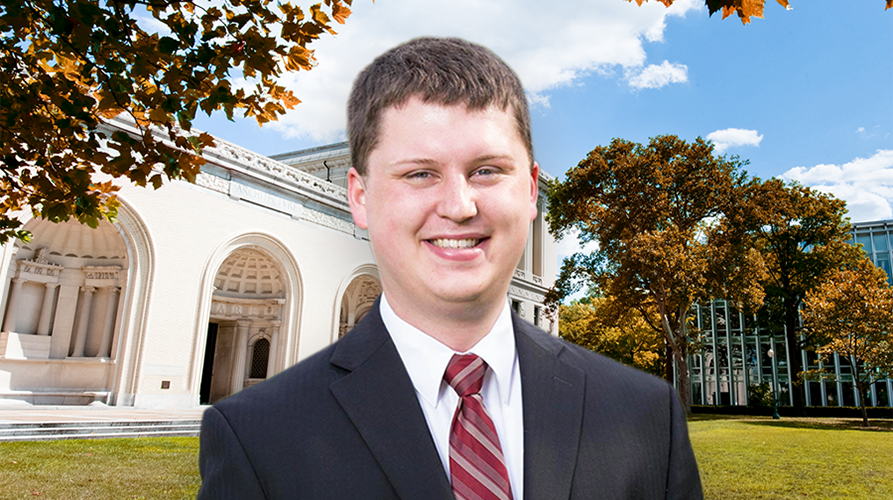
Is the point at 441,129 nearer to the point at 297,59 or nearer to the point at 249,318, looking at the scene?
the point at 297,59

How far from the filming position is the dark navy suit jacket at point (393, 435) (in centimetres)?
137

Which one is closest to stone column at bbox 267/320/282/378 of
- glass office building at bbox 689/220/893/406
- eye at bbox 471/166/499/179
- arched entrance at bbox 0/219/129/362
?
arched entrance at bbox 0/219/129/362

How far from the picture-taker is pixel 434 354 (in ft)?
4.86

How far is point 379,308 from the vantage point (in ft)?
5.48

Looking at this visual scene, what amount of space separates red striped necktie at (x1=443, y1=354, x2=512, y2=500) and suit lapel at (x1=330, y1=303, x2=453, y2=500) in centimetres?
5

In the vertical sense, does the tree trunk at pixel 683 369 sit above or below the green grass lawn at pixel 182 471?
above

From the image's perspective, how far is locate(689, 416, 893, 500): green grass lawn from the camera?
343 inches

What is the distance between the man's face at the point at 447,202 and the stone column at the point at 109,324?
888 inches

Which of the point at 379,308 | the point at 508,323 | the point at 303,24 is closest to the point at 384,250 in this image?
the point at 379,308

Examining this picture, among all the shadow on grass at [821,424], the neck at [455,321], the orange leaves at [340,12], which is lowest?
the shadow on grass at [821,424]

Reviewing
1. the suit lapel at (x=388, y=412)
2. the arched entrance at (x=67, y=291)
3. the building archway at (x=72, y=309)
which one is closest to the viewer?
the suit lapel at (x=388, y=412)

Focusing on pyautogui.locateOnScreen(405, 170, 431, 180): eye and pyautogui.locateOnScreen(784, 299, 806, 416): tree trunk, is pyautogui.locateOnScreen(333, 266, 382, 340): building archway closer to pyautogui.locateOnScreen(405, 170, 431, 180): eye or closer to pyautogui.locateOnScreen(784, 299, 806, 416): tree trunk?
pyautogui.locateOnScreen(784, 299, 806, 416): tree trunk

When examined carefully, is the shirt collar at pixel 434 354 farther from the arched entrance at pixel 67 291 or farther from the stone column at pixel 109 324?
the stone column at pixel 109 324

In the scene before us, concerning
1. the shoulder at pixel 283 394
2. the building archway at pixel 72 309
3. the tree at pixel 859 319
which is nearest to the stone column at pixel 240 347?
the building archway at pixel 72 309
